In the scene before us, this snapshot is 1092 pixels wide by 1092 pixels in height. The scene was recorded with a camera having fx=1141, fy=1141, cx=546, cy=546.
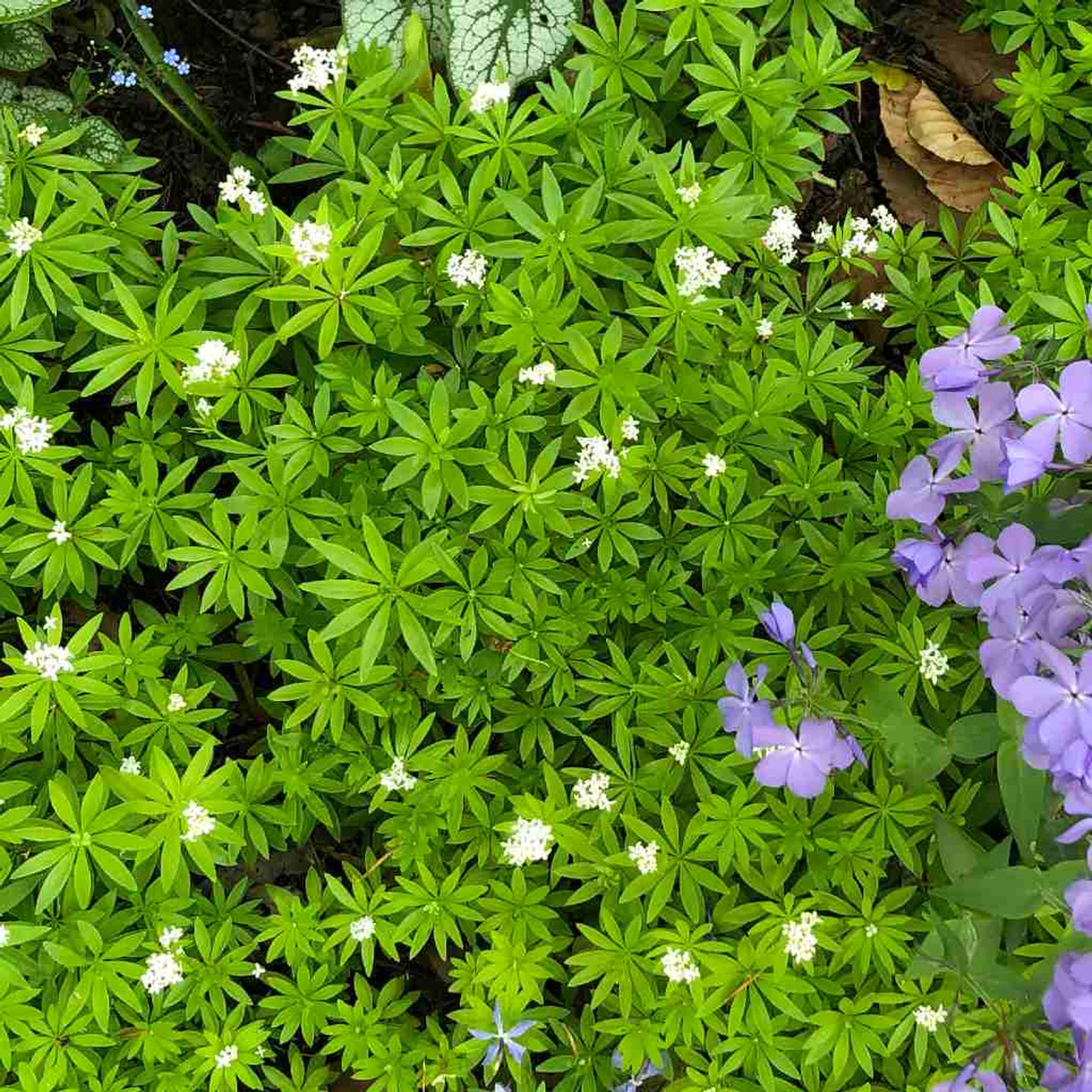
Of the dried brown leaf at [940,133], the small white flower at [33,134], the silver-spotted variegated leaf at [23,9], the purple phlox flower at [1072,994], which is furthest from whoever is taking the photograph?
the dried brown leaf at [940,133]

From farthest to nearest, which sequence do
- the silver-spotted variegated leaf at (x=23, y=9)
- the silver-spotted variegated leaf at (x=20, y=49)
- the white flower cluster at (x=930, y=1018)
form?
the silver-spotted variegated leaf at (x=20, y=49)
the silver-spotted variegated leaf at (x=23, y=9)
the white flower cluster at (x=930, y=1018)

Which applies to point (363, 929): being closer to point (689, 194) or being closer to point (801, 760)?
point (801, 760)

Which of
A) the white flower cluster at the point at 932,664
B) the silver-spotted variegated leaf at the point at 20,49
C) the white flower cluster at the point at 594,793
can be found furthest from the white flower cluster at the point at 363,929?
the silver-spotted variegated leaf at the point at 20,49

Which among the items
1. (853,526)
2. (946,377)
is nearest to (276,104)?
(853,526)

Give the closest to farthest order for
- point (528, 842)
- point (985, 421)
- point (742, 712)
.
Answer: point (985, 421) < point (742, 712) < point (528, 842)

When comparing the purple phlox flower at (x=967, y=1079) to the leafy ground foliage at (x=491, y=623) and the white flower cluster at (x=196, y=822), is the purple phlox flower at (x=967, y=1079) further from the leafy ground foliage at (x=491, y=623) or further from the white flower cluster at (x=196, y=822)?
the white flower cluster at (x=196, y=822)

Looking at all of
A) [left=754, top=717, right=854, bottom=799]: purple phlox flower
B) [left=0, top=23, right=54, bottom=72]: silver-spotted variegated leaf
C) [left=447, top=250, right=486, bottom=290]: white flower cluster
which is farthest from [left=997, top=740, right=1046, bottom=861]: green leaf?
[left=0, top=23, right=54, bottom=72]: silver-spotted variegated leaf

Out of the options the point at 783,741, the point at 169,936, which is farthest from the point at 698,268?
the point at 169,936
